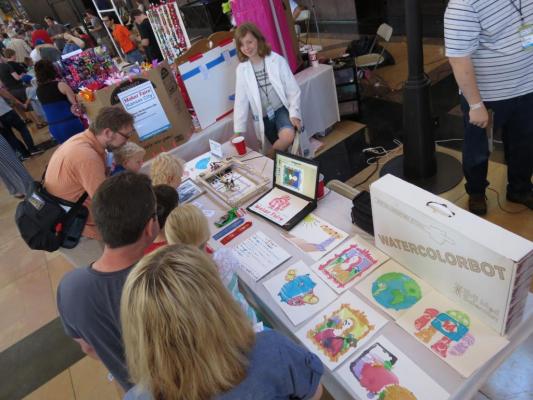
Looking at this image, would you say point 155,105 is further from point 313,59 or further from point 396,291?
point 396,291

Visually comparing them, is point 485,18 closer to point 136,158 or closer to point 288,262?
point 288,262

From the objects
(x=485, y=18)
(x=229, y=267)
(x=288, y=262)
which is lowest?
Answer: (x=288, y=262)

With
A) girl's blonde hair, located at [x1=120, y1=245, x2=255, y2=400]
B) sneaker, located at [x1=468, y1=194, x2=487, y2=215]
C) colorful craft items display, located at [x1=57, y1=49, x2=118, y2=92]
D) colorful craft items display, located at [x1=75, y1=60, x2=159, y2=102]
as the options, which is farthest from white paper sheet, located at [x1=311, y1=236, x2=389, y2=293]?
colorful craft items display, located at [x1=57, y1=49, x2=118, y2=92]

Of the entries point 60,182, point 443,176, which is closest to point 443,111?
point 443,176

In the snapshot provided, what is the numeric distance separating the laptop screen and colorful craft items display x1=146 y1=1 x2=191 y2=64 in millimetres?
2445

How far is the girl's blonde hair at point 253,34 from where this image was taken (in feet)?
8.55

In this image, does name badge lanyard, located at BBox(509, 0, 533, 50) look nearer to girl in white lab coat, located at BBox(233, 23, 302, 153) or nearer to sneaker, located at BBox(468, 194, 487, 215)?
sneaker, located at BBox(468, 194, 487, 215)

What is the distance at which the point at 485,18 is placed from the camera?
1.63 metres

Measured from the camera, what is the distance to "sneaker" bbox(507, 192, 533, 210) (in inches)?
86.9

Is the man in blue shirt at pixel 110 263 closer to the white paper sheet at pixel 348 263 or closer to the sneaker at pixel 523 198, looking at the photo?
the white paper sheet at pixel 348 263

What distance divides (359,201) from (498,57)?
3.43 feet

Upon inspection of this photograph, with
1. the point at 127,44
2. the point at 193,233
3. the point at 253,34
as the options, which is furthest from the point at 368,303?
the point at 127,44

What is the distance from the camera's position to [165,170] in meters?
1.98

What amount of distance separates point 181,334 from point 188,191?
58.8 inches
